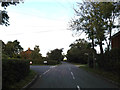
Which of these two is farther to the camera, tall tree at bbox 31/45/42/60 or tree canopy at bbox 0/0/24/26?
tall tree at bbox 31/45/42/60

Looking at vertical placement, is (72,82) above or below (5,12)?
below

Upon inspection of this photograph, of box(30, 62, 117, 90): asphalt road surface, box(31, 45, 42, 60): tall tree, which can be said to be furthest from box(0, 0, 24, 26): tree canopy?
box(31, 45, 42, 60): tall tree

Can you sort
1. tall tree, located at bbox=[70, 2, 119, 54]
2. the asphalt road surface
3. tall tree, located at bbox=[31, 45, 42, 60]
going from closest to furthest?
1. the asphalt road surface
2. tall tree, located at bbox=[70, 2, 119, 54]
3. tall tree, located at bbox=[31, 45, 42, 60]

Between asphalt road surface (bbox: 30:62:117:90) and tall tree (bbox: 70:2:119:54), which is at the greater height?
tall tree (bbox: 70:2:119:54)

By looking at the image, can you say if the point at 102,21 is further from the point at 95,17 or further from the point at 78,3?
the point at 78,3

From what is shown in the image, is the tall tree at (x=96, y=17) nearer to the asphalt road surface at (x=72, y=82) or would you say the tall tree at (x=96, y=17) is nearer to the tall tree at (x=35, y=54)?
the asphalt road surface at (x=72, y=82)

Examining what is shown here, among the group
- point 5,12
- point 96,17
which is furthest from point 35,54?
point 5,12

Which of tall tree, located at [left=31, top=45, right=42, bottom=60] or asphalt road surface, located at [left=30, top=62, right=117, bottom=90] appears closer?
asphalt road surface, located at [left=30, top=62, right=117, bottom=90]

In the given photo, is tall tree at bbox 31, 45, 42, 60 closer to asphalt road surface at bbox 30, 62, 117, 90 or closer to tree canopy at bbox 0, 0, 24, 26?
asphalt road surface at bbox 30, 62, 117, 90

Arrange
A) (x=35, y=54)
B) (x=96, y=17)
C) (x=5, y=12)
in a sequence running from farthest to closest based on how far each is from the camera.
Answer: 1. (x=35, y=54)
2. (x=96, y=17)
3. (x=5, y=12)

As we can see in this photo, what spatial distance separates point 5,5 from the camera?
35.5ft

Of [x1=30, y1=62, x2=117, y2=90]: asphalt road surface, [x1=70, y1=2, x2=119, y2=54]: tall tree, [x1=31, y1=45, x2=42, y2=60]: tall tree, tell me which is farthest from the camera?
[x1=31, y1=45, x2=42, y2=60]: tall tree

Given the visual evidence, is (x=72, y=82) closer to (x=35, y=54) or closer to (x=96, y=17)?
(x=96, y=17)

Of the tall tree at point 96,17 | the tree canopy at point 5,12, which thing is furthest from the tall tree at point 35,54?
the tree canopy at point 5,12
